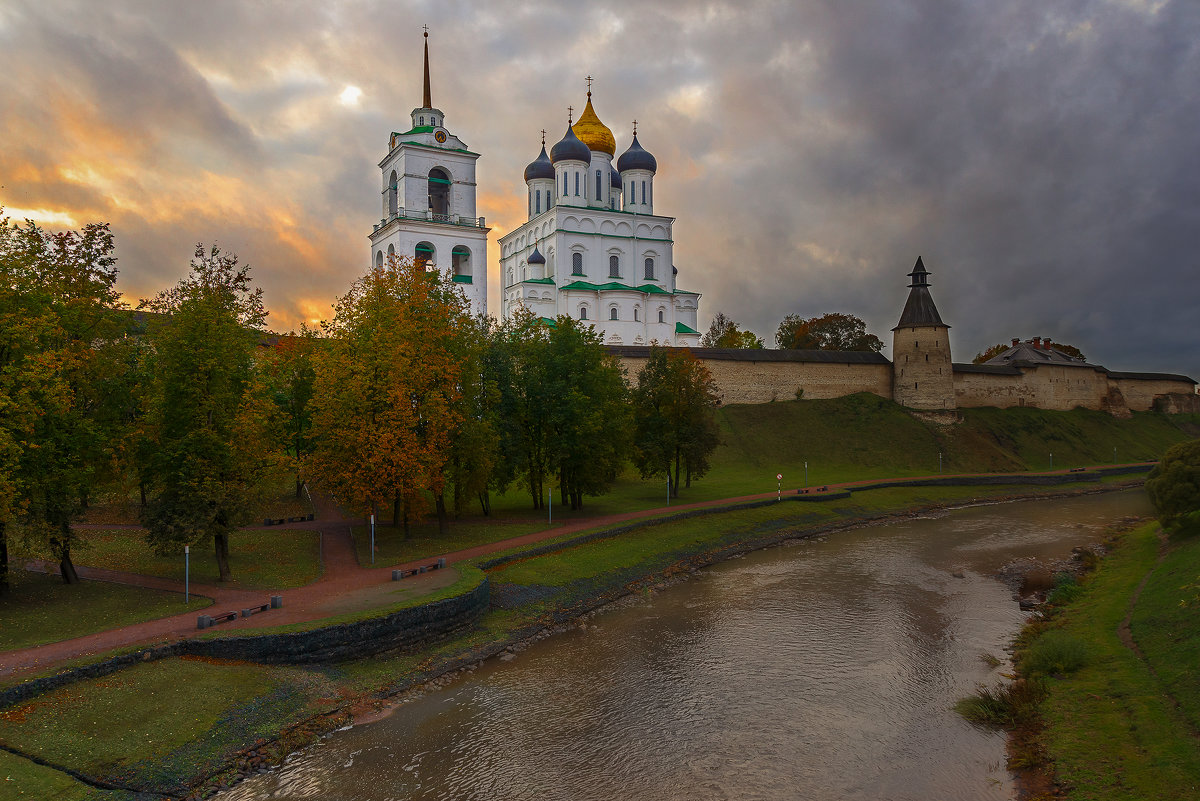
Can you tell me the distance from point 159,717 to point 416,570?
800 cm

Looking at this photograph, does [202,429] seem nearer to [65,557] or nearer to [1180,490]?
[65,557]

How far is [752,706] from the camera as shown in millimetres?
13242

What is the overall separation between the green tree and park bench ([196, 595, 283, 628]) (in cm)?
2493

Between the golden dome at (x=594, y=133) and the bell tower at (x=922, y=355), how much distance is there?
26.8m

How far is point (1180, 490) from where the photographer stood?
74.5 feet

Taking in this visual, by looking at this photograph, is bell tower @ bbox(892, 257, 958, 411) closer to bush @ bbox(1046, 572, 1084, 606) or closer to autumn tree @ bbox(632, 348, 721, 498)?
autumn tree @ bbox(632, 348, 721, 498)

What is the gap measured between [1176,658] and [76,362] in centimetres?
2128

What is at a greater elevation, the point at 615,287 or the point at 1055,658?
the point at 615,287

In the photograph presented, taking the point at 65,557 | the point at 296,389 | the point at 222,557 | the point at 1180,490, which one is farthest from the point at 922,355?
the point at 65,557

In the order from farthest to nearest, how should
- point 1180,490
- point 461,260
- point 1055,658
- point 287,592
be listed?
1. point 461,260
2. point 1180,490
3. point 287,592
4. point 1055,658

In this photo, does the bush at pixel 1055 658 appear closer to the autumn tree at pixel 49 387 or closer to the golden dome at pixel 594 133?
the autumn tree at pixel 49 387

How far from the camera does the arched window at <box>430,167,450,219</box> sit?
48.2 m

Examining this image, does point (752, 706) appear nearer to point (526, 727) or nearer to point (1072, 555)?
point (526, 727)

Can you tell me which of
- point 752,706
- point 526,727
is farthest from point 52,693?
point 752,706
